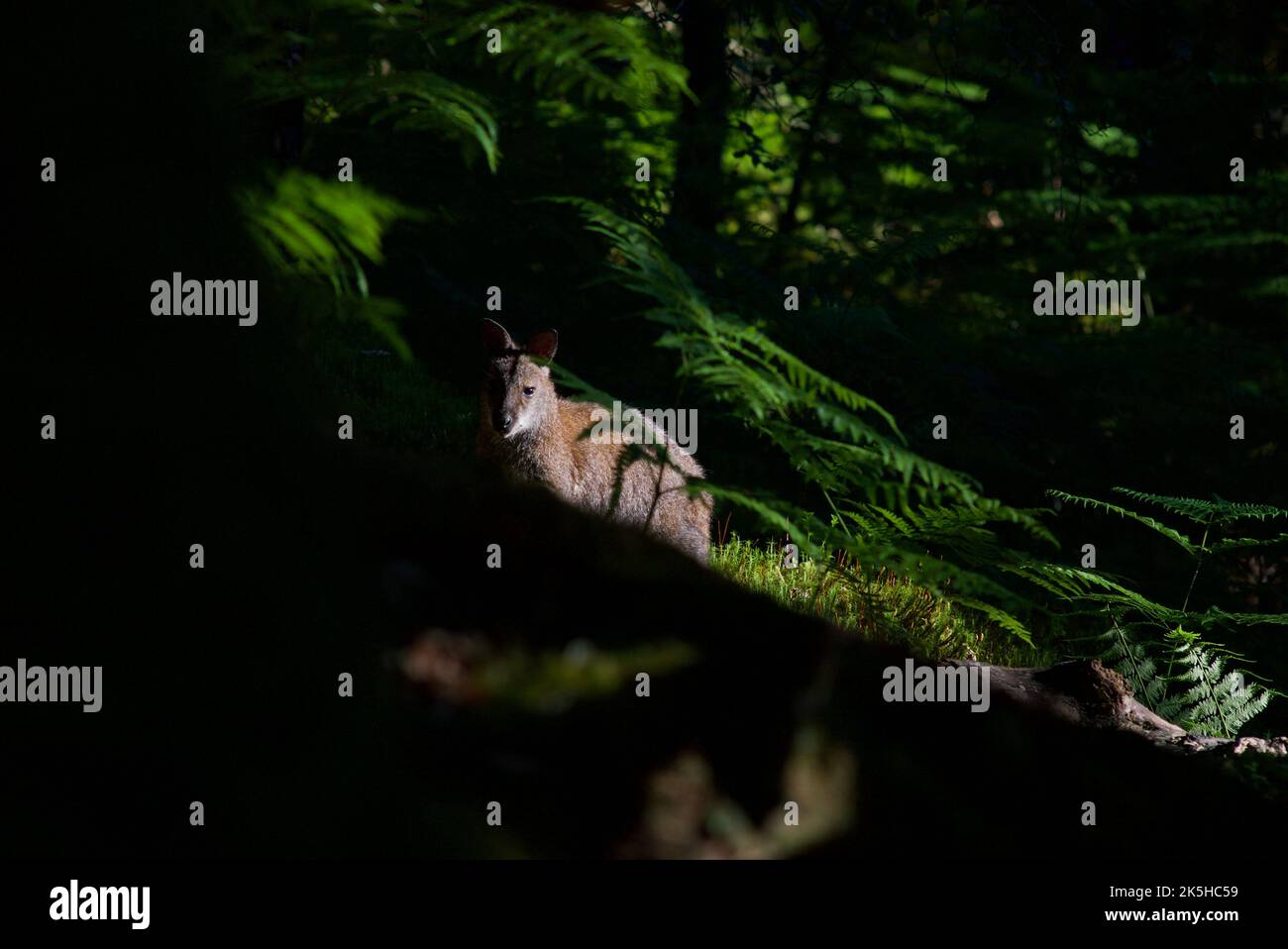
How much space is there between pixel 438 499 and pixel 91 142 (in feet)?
3.52

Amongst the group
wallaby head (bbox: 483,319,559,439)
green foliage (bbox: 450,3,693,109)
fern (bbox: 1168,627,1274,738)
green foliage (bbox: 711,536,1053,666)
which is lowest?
fern (bbox: 1168,627,1274,738)

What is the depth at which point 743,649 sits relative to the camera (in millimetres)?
2383

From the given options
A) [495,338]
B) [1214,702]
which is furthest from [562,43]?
[1214,702]

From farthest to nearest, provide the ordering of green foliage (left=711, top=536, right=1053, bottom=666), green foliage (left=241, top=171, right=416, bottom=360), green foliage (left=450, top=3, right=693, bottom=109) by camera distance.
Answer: green foliage (left=711, top=536, right=1053, bottom=666)
green foliage (left=450, top=3, right=693, bottom=109)
green foliage (left=241, top=171, right=416, bottom=360)

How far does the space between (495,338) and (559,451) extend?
1.10 m

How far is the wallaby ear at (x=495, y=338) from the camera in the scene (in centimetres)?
717

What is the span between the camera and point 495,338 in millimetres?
7273

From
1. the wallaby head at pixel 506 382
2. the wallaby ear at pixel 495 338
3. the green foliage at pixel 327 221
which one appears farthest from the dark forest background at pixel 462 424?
the wallaby ear at pixel 495 338

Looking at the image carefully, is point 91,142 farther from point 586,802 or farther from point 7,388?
point 586,802

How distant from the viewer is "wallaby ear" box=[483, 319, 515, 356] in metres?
7.17

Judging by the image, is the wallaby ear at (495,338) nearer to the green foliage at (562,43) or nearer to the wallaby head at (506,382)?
the wallaby head at (506,382)

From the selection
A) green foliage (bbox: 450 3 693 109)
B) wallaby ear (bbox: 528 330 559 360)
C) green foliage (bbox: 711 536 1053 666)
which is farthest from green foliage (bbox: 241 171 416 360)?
wallaby ear (bbox: 528 330 559 360)

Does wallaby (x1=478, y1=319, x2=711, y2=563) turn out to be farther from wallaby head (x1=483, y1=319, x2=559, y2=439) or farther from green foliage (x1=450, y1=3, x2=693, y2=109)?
green foliage (x1=450, y1=3, x2=693, y2=109)
